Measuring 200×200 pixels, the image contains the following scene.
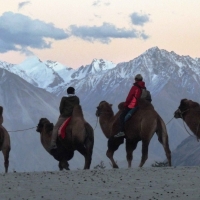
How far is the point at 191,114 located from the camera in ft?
62.5

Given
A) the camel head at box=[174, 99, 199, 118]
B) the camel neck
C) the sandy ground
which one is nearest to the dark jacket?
the camel neck

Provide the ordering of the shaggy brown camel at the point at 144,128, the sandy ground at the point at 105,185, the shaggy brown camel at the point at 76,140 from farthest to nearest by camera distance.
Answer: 1. the shaggy brown camel at the point at 76,140
2. the shaggy brown camel at the point at 144,128
3. the sandy ground at the point at 105,185

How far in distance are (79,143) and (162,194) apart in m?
6.99

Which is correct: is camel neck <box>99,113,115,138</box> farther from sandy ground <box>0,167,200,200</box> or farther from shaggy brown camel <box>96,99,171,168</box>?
sandy ground <box>0,167,200,200</box>

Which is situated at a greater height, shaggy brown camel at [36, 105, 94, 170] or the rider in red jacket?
the rider in red jacket

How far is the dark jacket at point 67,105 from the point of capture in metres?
18.7

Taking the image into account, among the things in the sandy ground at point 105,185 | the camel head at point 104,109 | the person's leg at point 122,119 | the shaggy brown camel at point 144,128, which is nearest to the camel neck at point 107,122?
the camel head at point 104,109

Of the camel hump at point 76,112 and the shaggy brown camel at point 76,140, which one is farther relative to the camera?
the camel hump at point 76,112

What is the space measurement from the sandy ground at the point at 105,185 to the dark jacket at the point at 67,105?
393cm

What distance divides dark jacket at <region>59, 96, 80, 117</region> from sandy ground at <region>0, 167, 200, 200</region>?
393 cm

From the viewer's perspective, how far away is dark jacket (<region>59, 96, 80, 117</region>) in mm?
18703

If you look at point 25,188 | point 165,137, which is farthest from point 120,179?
point 165,137

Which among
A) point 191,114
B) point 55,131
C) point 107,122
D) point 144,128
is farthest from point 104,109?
point 191,114

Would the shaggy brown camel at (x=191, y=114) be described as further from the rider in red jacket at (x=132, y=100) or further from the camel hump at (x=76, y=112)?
the camel hump at (x=76, y=112)
